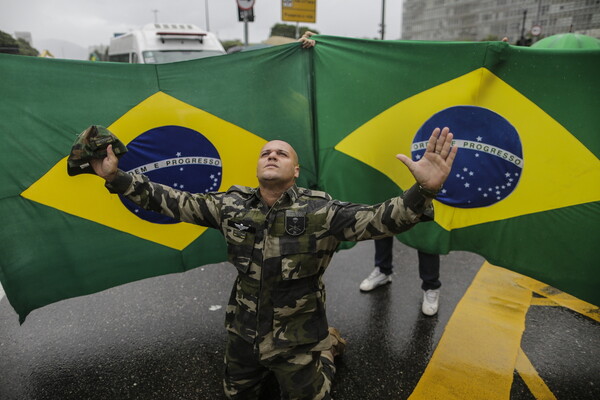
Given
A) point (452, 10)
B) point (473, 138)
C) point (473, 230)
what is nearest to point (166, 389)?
point (473, 230)

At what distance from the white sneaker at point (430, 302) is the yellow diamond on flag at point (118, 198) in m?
1.72

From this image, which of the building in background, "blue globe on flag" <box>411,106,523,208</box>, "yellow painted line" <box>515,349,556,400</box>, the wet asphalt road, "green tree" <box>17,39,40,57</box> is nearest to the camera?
"yellow painted line" <box>515,349,556,400</box>

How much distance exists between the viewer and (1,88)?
2.30m

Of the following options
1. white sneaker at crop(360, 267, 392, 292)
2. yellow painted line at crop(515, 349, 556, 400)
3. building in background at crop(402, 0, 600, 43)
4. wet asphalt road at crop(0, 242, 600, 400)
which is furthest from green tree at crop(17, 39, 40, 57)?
building in background at crop(402, 0, 600, 43)

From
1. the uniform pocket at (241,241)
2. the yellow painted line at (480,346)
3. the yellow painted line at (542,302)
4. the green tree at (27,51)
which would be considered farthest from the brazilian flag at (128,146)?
the green tree at (27,51)

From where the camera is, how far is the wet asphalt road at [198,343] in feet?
8.20

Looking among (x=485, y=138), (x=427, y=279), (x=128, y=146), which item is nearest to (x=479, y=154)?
(x=485, y=138)

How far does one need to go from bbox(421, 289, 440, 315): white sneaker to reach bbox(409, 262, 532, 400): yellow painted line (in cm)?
16

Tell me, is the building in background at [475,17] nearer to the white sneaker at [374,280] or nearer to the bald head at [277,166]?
the white sneaker at [374,280]

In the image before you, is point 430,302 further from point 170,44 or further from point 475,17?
point 475,17

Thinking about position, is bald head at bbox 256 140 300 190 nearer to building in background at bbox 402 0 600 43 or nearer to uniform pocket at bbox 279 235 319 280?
uniform pocket at bbox 279 235 319 280

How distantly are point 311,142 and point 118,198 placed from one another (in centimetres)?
151

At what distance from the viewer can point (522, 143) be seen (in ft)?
8.45

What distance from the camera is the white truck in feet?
28.5
